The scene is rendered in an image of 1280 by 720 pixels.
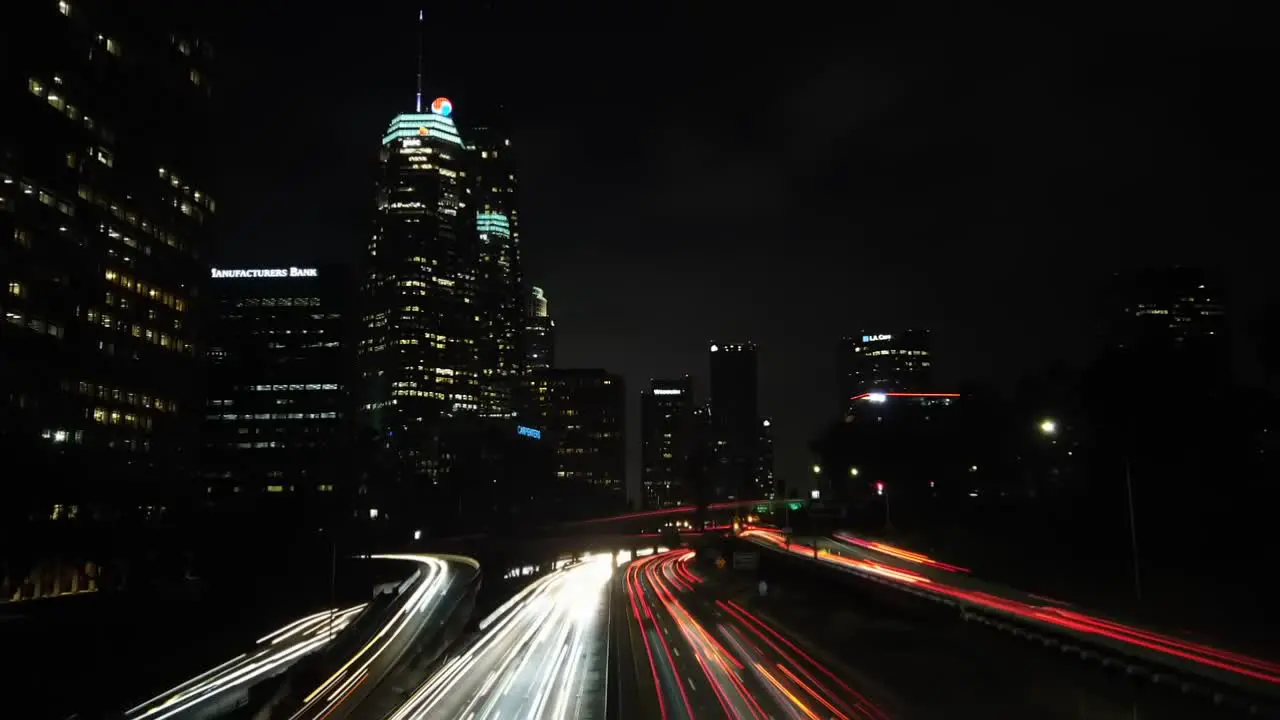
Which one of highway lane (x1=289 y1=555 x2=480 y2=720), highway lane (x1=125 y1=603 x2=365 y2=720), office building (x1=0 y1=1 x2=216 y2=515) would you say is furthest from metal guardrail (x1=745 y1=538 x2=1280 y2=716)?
office building (x1=0 y1=1 x2=216 y2=515)

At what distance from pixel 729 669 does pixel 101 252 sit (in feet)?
342

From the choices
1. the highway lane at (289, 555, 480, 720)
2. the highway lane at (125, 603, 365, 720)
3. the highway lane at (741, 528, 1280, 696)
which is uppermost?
the highway lane at (741, 528, 1280, 696)

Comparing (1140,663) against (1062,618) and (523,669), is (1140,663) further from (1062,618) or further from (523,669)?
(523,669)

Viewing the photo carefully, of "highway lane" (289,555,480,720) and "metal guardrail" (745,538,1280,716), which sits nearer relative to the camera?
"metal guardrail" (745,538,1280,716)

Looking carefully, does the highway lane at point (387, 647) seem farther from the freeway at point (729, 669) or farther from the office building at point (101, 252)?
the office building at point (101, 252)

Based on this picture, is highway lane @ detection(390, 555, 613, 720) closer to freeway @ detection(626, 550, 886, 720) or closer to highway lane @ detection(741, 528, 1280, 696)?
freeway @ detection(626, 550, 886, 720)

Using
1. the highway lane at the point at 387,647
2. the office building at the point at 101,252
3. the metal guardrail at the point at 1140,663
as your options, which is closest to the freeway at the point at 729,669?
the metal guardrail at the point at 1140,663

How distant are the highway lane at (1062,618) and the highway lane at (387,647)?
1226 inches

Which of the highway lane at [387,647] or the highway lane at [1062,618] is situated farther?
the highway lane at [387,647]

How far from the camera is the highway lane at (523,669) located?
3681cm

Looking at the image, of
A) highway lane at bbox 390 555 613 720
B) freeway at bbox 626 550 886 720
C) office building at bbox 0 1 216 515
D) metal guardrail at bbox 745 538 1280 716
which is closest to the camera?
metal guardrail at bbox 745 538 1280 716

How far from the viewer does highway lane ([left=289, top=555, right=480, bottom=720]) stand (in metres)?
40.4

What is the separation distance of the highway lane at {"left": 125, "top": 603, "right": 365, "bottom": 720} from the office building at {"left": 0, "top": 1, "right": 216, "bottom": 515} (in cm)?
3154

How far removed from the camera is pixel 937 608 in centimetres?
5231
